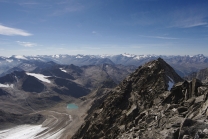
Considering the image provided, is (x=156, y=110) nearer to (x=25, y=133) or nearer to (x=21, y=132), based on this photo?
(x=25, y=133)

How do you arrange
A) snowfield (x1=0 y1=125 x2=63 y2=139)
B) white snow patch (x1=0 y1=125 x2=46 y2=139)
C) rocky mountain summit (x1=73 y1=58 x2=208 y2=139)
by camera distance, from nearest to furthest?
rocky mountain summit (x1=73 y1=58 x2=208 y2=139)
snowfield (x1=0 y1=125 x2=63 y2=139)
white snow patch (x1=0 y1=125 x2=46 y2=139)

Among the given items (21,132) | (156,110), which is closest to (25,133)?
(21,132)

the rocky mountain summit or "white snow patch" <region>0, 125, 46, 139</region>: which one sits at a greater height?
the rocky mountain summit

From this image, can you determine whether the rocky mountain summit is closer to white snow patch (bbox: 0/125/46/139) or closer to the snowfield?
the snowfield

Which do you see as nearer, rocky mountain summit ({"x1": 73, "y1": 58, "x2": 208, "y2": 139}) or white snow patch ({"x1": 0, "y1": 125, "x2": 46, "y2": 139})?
rocky mountain summit ({"x1": 73, "y1": 58, "x2": 208, "y2": 139})

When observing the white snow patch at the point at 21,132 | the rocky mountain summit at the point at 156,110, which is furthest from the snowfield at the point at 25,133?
the rocky mountain summit at the point at 156,110

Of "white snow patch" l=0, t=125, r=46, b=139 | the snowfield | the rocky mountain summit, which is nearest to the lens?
the rocky mountain summit

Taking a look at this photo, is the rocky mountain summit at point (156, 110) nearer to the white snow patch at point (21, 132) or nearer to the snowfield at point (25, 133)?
the snowfield at point (25, 133)

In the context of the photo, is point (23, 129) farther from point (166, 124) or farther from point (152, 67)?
point (166, 124)

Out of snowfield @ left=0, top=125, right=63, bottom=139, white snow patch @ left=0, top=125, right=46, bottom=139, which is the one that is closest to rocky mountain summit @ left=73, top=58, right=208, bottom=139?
snowfield @ left=0, top=125, right=63, bottom=139
